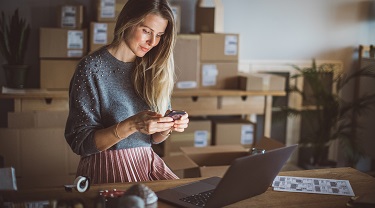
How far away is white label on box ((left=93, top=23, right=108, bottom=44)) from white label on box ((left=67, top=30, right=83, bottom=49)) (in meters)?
0.10

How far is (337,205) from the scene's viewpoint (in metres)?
1.75

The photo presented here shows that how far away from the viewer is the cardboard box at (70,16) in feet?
12.3

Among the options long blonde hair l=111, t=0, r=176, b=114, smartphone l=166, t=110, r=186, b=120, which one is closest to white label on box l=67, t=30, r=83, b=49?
long blonde hair l=111, t=0, r=176, b=114

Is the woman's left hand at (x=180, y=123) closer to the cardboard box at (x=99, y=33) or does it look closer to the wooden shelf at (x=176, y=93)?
the wooden shelf at (x=176, y=93)

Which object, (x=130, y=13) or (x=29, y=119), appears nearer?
(x=130, y=13)

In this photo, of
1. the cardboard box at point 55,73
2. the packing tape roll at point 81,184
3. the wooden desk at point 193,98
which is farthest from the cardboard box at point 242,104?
the packing tape roll at point 81,184

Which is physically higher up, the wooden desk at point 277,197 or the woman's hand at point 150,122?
the woman's hand at point 150,122

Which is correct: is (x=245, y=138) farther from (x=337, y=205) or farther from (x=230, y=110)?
(x=337, y=205)

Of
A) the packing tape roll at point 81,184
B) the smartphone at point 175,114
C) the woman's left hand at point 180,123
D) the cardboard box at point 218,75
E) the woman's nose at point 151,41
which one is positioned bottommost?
the packing tape roll at point 81,184

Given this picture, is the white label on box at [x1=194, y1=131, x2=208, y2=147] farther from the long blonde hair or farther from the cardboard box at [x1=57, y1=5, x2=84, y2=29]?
the long blonde hair

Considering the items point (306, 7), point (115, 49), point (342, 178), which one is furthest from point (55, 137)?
point (306, 7)

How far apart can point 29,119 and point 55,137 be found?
220mm

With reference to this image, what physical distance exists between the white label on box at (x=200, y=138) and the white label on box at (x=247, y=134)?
0.99 feet

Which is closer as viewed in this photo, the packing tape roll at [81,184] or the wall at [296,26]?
the packing tape roll at [81,184]
